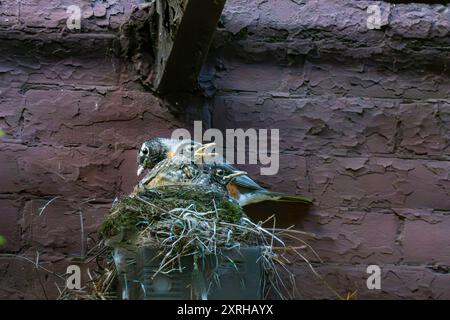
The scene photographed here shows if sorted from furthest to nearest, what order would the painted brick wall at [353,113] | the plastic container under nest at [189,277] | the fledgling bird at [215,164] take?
the painted brick wall at [353,113] → the fledgling bird at [215,164] → the plastic container under nest at [189,277]

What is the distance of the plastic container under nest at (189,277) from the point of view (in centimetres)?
181

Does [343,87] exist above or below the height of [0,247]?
above

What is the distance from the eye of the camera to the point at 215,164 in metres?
2.52

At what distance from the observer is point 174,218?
1.97m

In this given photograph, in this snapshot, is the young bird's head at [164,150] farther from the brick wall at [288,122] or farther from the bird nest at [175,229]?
the bird nest at [175,229]

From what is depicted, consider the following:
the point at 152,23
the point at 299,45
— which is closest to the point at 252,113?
the point at 299,45

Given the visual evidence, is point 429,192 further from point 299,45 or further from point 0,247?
point 0,247

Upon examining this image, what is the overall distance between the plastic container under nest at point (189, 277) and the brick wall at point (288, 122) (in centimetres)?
75

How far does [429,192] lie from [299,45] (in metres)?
0.68

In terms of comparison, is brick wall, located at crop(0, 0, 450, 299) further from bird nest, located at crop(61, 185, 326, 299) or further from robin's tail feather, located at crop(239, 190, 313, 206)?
bird nest, located at crop(61, 185, 326, 299)

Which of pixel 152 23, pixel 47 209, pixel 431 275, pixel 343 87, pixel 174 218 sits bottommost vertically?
pixel 431 275
